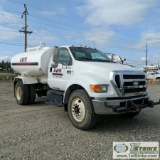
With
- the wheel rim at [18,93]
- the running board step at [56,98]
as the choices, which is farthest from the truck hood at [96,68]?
the wheel rim at [18,93]

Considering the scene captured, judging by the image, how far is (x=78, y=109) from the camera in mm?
6875

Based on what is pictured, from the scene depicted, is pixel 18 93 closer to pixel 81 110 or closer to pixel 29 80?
pixel 29 80

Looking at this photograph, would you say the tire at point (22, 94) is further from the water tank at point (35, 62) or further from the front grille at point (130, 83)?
the front grille at point (130, 83)

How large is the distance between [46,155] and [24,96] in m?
5.86

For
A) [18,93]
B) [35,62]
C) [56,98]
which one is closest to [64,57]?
[56,98]

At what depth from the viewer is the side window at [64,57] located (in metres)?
7.86

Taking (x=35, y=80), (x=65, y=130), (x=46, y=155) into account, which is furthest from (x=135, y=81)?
(x=35, y=80)

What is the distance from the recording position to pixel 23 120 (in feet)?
25.3

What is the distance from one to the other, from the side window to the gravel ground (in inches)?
70.4

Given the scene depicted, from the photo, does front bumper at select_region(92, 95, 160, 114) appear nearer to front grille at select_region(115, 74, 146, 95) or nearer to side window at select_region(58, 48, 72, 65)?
front grille at select_region(115, 74, 146, 95)

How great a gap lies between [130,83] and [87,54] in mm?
2054

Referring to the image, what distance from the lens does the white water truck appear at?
21.1ft

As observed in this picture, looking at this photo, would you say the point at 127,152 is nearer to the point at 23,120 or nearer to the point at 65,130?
the point at 65,130

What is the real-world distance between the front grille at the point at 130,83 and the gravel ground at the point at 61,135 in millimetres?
1061
